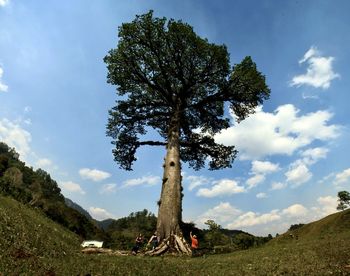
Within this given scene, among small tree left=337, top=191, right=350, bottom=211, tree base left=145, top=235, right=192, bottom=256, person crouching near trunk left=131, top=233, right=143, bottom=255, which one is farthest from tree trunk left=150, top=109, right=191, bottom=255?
small tree left=337, top=191, right=350, bottom=211

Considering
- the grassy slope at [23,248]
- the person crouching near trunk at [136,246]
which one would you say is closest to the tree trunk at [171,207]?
the person crouching near trunk at [136,246]

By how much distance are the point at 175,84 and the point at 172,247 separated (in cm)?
1334

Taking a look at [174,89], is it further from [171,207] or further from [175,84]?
[171,207]

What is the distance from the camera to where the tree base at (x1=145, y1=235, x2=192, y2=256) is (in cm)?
2050

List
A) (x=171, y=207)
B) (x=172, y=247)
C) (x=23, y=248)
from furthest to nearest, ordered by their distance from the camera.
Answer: (x=171, y=207) → (x=172, y=247) → (x=23, y=248)

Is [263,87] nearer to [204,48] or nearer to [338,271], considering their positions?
[204,48]

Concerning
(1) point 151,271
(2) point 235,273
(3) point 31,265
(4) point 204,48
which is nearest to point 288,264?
(2) point 235,273

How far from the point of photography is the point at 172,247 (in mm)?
21234

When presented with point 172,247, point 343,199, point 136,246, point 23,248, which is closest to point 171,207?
point 172,247

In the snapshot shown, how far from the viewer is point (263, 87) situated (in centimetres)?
2909

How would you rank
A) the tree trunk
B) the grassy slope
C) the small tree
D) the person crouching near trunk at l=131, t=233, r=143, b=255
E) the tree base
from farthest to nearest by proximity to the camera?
the small tree → the person crouching near trunk at l=131, t=233, r=143, b=255 → the tree trunk → the tree base → the grassy slope

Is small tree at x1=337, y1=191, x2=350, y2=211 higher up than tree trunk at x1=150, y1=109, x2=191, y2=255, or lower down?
higher up

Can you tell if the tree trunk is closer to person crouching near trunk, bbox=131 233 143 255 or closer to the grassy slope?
person crouching near trunk, bbox=131 233 143 255

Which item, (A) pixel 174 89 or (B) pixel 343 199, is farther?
(B) pixel 343 199
